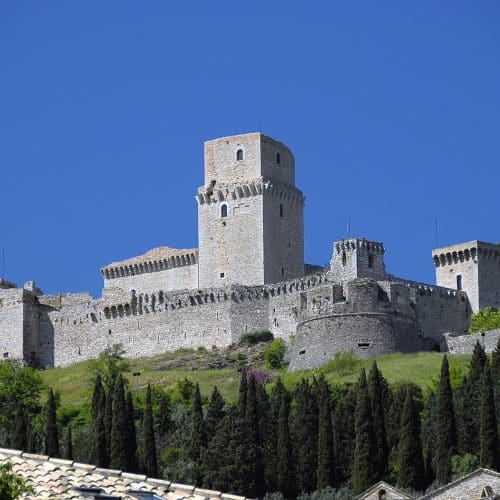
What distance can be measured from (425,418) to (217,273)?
3071 centimetres

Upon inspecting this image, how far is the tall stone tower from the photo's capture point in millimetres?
106438

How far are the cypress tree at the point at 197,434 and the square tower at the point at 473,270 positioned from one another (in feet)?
94.6

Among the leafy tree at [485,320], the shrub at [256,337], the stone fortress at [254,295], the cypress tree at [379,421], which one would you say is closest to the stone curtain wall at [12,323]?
the stone fortress at [254,295]

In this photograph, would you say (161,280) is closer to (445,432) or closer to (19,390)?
(19,390)

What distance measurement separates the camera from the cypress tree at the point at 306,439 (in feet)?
241

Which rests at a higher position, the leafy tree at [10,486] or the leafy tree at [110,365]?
the leafy tree at [110,365]

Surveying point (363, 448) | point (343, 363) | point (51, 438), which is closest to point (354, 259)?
point (343, 363)

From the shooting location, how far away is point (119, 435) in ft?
249

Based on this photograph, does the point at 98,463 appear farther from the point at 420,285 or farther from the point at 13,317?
the point at 13,317

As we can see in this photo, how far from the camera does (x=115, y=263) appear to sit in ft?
396

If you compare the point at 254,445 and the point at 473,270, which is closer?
the point at 254,445

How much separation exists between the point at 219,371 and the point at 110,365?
24.7 ft

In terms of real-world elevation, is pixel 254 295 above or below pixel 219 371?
above

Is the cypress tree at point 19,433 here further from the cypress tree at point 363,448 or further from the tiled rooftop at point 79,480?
the tiled rooftop at point 79,480
